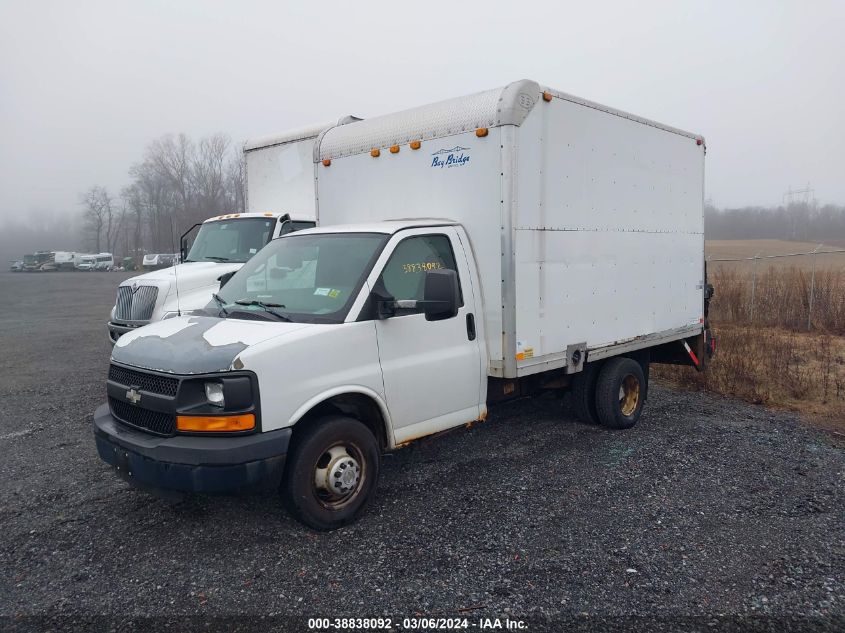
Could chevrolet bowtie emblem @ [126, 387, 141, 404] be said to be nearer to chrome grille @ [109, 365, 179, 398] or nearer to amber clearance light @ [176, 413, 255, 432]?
chrome grille @ [109, 365, 179, 398]

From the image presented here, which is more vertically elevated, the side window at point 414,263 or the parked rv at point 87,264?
the parked rv at point 87,264

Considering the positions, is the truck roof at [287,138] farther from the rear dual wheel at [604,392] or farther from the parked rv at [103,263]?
the parked rv at [103,263]

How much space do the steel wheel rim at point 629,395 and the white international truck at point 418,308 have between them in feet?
0.07

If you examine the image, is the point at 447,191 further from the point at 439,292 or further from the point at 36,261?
the point at 36,261

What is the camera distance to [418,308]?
14.2ft

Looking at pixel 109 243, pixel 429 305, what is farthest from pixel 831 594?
pixel 109 243

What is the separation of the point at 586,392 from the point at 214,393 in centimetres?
Result: 413

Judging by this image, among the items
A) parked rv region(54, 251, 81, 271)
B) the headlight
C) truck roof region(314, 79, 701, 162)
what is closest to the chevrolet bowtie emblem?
the headlight

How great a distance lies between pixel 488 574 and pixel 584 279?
3026mm

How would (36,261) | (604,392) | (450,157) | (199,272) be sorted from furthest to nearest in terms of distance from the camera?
(36,261)
(199,272)
(604,392)
(450,157)

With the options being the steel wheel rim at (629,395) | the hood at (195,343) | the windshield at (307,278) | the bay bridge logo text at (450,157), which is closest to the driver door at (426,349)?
the windshield at (307,278)

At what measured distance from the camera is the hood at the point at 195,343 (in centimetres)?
380

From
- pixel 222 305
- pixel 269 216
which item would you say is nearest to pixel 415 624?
pixel 222 305

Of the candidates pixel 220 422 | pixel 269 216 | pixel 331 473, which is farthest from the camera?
pixel 269 216
